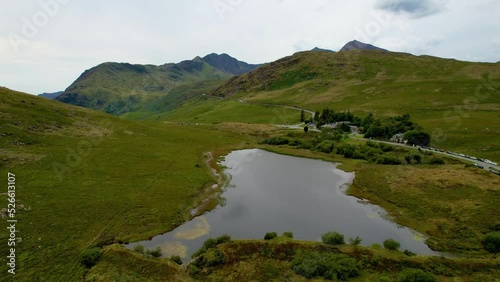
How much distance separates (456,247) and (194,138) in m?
121

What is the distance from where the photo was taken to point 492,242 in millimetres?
52250

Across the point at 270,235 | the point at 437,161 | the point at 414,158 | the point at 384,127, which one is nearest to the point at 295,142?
the point at 384,127

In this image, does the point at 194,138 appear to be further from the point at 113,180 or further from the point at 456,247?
the point at 456,247

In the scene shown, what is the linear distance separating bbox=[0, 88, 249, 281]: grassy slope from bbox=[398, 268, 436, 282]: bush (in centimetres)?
4195

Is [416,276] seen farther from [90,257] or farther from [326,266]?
[90,257]

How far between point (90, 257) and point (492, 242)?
221 ft

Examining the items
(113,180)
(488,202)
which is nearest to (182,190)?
(113,180)

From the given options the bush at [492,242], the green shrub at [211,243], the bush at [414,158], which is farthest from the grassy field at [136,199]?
the bush at [414,158]

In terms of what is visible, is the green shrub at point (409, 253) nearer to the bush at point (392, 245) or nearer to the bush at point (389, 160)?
the bush at point (392, 245)

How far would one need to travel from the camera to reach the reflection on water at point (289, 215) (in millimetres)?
56156

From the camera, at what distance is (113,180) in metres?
81.9

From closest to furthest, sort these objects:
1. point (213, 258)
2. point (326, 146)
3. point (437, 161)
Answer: point (213, 258), point (437, 161), point (326, 146)

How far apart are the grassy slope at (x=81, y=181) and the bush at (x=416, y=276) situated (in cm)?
4195

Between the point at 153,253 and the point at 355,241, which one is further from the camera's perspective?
the point at 355,241
